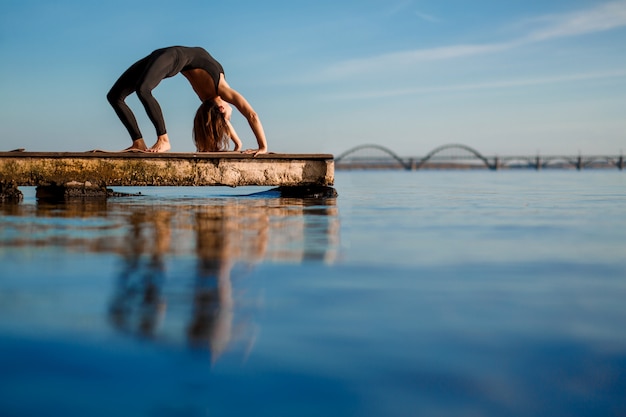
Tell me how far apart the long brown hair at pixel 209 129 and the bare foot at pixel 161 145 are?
0.50m

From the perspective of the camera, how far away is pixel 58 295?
2711 mm

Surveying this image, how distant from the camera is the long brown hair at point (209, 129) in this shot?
9.69 meters

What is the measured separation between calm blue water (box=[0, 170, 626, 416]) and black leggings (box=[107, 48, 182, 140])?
4696 millimetres

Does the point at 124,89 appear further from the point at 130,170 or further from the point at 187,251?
the point at 187,251

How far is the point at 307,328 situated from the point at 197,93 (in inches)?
314

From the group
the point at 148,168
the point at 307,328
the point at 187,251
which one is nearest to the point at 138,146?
the point at 148,168

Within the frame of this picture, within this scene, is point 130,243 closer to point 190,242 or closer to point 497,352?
point 190,242

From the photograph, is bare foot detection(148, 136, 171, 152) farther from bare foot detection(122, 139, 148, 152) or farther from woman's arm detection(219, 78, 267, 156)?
woman's arm detection(219, 78, 267, 156)

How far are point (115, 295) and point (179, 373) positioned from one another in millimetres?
1057

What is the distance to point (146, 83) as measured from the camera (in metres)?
8.98

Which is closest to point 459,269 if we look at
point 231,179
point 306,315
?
point 306,315

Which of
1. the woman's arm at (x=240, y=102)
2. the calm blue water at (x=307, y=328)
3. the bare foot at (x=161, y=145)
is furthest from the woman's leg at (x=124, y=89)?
the calm blue water at (x=307, y=328)

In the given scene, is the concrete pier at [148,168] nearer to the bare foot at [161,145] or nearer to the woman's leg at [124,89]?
the bare foot at [161,145]

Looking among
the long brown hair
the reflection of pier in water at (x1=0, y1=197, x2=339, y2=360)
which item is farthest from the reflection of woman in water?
the reflection of pier in water at (x1=0, y1=197, x2=339, y2=360)
